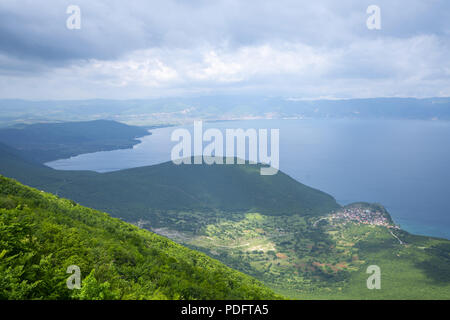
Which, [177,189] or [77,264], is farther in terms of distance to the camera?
[177,189]

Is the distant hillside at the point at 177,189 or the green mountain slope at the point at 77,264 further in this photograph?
the distant hillside at the point at 177,189

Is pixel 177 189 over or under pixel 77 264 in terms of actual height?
under

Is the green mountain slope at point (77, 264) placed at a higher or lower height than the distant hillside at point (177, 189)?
higher

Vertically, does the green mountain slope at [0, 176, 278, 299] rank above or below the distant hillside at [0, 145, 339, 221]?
above

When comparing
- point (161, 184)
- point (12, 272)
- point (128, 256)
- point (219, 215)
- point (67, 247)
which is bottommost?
point (219, 215)

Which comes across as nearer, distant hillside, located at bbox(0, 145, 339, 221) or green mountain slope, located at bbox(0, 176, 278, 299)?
green mountain slope, located at bbox(0, 176, 278, 299)
